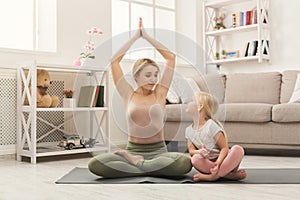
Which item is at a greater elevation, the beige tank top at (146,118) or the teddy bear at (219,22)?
the teddy bear at (219,22)

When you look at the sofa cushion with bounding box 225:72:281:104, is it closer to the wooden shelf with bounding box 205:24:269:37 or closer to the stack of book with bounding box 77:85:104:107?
the wooden shelf with bounding box 205:24:269:37

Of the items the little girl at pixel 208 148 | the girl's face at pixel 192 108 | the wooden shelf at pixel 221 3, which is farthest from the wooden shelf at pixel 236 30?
the girl's face at pixel 192 108

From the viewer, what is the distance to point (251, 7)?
467 cm

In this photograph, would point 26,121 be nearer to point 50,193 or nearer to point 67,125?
point 67,125

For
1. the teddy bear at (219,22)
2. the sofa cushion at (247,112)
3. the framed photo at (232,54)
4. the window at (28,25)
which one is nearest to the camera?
the sofa cushion at (247,112)

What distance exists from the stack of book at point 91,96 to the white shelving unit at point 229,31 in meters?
1.60

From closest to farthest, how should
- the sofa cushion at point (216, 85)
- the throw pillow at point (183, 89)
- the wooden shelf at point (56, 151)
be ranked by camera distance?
the throw pillow at point (183, 89)
the wooden shelf at point (56, 151)
the sofa cushion at point (216, 85)

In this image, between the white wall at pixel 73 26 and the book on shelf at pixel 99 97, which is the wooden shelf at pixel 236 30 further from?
the book on shelf at pixel 99 97

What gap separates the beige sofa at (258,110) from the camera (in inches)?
129

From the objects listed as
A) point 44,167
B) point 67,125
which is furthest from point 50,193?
point 67,125

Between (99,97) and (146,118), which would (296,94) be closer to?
(99,97)

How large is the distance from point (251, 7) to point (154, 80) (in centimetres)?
309

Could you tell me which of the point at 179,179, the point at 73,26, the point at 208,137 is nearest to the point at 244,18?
the point at 73,26

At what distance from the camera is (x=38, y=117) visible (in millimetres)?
3492
